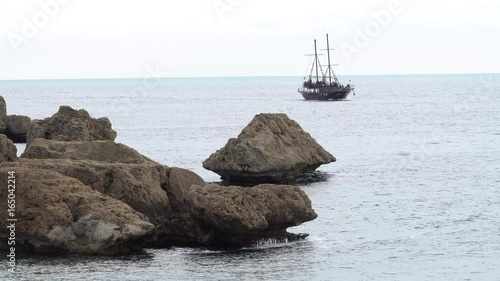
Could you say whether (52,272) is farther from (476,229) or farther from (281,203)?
(476,229)

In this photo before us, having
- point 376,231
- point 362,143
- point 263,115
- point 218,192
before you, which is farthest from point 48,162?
point 362,143

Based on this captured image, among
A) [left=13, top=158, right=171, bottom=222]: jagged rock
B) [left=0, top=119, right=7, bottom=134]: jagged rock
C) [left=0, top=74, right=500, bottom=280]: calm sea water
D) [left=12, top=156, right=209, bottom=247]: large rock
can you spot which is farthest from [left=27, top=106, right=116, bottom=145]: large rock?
[left=0, top=119, right=7, bottom=134]: jagged rock

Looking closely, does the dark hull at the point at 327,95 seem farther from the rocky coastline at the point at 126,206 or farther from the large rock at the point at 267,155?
the rocky coastline at the point at 126,206

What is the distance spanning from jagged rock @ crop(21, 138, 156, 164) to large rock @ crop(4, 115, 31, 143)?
135 ft

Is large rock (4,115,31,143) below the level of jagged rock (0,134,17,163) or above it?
below

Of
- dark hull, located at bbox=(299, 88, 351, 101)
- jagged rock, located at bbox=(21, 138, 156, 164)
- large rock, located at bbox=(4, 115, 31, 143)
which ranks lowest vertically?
dark hull, located at bbox=(299, 88, 351, 101)

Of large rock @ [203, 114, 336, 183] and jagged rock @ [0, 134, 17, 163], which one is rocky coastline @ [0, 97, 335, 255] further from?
large rock @ [203, 114, 336, 183]

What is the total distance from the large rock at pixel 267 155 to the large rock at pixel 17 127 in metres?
34.1

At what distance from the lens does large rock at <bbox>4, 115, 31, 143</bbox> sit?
84.7 metres

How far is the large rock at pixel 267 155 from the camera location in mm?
51969

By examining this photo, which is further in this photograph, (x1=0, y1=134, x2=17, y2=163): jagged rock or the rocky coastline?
(x1=0, y1=134, x2=17, y2=163): jagged rock

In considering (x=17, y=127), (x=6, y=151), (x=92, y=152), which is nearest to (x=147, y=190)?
(x=92, y=152)

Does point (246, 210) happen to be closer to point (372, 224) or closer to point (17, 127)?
point (372, 224)

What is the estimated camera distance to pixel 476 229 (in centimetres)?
4141
